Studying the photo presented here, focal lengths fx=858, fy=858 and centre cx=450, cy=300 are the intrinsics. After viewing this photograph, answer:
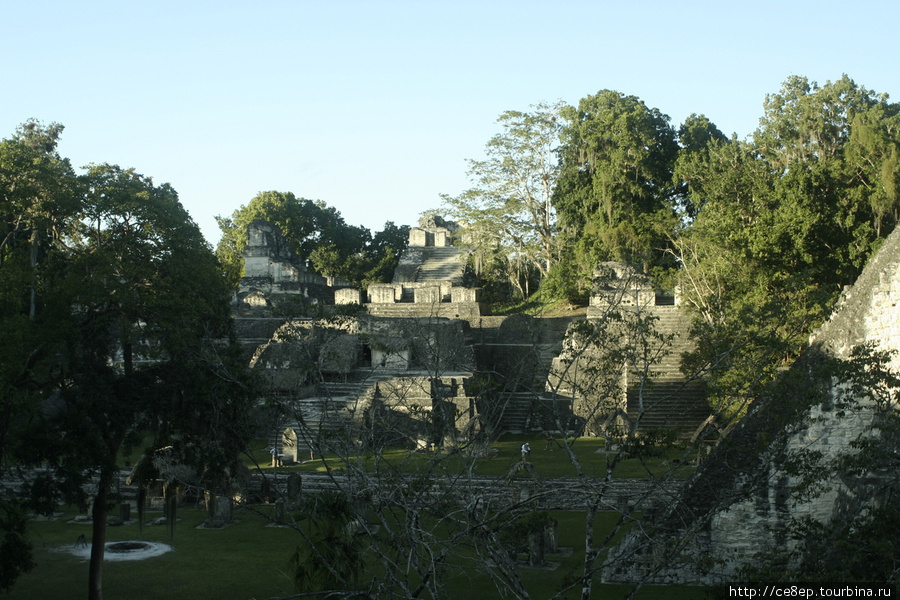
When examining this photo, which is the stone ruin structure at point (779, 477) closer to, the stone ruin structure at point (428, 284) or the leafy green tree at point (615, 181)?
the stone ruin structure at point (428, 284)

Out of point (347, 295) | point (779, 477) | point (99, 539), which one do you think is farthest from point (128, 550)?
point (347, 295)

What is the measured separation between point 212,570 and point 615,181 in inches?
846

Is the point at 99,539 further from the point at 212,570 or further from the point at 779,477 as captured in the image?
the point at 779,477

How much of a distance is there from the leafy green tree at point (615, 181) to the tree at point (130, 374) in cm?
1813

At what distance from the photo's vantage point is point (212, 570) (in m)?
10.9

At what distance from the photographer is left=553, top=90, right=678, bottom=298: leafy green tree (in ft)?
89.7

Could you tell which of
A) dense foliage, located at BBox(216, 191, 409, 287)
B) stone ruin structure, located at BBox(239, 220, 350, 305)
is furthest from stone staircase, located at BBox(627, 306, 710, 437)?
dense foliage, located at BBox(216, 191, 409, 287)

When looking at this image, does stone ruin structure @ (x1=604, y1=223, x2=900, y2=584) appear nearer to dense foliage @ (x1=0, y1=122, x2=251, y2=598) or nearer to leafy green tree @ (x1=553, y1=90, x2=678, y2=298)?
dense foliage @ (x1=0, y1=122, x2=251, y2=598)

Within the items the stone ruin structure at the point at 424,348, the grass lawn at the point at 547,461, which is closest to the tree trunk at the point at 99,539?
the stone ruin structure at the point at 424,348

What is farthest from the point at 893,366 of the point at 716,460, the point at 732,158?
the point at 732,158

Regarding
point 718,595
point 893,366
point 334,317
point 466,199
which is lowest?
point 718,595

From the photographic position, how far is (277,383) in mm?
20844

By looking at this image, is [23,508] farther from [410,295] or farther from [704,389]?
[410,295]

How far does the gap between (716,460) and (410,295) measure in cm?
2194
